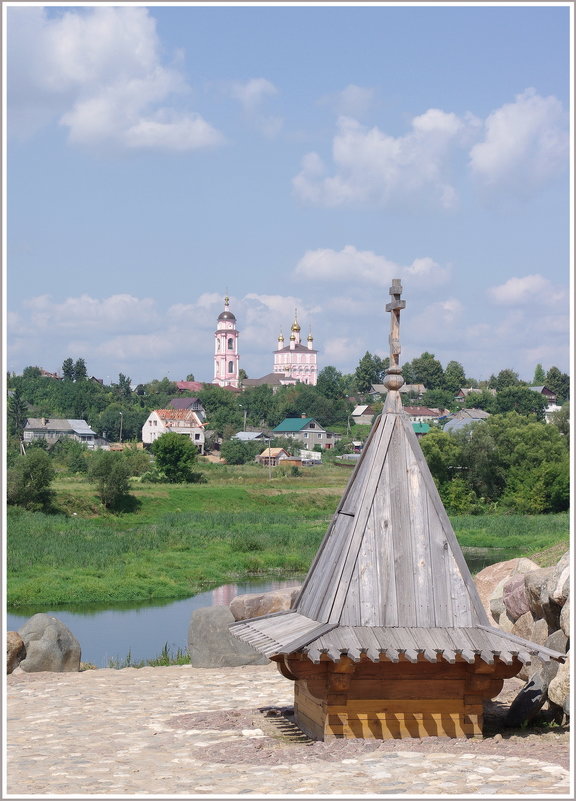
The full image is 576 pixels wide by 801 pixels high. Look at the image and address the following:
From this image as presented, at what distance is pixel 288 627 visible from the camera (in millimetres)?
9055

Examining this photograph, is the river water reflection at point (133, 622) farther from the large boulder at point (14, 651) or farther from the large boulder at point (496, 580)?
the large boulder at point (496, 580)

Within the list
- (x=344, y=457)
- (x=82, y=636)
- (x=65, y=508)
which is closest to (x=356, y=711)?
(x=82, y=636)

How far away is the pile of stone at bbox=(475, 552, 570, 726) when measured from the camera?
9.52 m

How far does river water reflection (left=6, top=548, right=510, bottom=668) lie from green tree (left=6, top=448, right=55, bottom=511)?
14548 millimetres

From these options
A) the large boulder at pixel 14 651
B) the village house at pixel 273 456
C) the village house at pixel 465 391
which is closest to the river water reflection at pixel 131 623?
the large boulder at pixel 14 651

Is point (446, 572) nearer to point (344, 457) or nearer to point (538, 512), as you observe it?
point (538, 512)

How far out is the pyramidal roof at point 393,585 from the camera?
8.34 m

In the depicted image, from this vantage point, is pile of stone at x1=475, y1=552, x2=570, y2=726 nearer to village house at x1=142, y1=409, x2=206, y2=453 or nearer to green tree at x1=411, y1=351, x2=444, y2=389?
village house at x1=142, y1=409, x2=206, y2=453

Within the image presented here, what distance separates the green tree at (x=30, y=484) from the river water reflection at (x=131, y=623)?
586 inches

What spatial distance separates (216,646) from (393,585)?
20.6 feet

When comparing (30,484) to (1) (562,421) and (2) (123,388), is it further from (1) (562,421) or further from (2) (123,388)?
(2) (123,388)

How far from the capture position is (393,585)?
342 inches

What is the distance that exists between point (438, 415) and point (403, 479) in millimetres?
97420

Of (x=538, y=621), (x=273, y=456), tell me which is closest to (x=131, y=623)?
(x=538, y=621)
